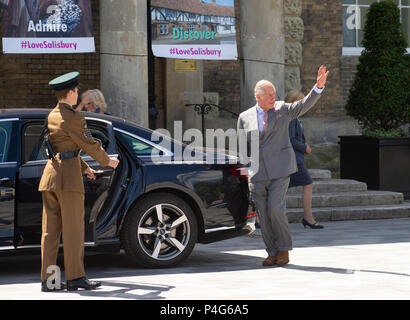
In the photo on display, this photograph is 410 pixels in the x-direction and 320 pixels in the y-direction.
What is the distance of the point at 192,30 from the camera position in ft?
46.8

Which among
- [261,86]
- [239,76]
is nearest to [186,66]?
[239,76]

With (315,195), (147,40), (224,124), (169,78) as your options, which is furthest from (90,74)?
(315,195)

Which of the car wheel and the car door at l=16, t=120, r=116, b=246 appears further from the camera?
the car wheel

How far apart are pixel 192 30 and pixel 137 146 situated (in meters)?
5.66

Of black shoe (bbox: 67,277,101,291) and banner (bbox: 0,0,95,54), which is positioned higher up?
banner (bbox: 0,0,95,54)

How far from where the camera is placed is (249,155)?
30.2 ft

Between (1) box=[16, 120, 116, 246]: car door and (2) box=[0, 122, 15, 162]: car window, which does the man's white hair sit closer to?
(1) box=[16, 120, 116, 246]: car door

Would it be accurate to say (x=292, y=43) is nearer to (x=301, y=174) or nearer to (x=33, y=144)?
(x=301, y=174)

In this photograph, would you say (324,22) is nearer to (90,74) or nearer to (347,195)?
(90,74)

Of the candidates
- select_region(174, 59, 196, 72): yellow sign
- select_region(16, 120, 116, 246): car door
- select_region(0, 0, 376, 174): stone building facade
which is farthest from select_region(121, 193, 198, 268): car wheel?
select_region(174, 59, 196, 72): yellow sign

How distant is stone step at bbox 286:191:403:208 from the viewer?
1380cm

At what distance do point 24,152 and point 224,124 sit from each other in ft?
35.0

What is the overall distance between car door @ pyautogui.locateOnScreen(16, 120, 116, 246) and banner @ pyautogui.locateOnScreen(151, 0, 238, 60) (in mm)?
5492

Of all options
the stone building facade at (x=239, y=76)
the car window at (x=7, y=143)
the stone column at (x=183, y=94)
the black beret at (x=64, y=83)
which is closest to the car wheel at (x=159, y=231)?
the car window at (x=7, y=143)
